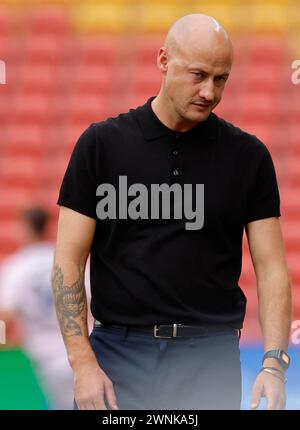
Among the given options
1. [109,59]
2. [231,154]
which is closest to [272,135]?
[109,59]

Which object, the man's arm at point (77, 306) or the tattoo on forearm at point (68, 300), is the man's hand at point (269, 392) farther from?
the tattoo on forearm at point (68, 300)

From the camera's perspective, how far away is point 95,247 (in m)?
2.87

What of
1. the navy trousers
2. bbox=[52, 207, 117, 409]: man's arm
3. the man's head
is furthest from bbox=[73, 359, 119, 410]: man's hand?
the man's head

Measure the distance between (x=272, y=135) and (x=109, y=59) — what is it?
1.79 meters

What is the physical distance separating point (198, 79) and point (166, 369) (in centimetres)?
75

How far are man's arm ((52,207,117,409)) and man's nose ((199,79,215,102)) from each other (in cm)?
43

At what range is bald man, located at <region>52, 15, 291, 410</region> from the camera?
2787mm

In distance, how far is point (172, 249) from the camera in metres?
2.79

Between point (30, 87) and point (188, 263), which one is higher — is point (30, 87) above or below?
above

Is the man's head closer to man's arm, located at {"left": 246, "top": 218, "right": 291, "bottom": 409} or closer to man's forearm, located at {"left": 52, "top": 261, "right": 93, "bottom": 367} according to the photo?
man's arm, located at {"left": 246, "top": 218, "right": 291, "bottom": 409}

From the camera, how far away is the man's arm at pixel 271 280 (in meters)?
2.83

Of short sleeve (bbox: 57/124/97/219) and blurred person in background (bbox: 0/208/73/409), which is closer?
short sleeve (bbox: 57/124/97/219)

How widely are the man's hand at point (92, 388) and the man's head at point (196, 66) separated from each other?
2.23 ft

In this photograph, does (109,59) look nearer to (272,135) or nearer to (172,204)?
(272,135)
